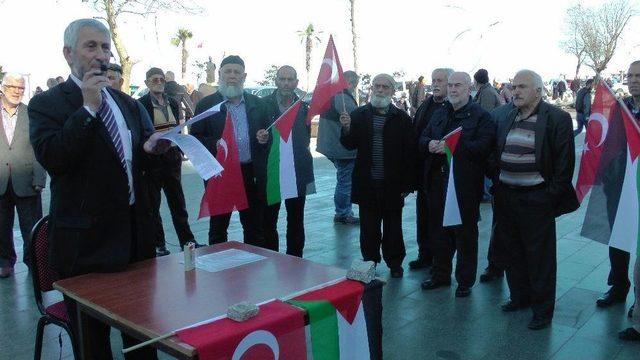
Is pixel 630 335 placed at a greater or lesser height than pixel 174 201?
lesser

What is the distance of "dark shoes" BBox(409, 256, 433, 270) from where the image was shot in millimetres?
5375

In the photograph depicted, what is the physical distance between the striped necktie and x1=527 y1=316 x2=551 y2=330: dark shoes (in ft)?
9.73

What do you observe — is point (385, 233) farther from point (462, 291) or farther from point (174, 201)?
point (174, 201)

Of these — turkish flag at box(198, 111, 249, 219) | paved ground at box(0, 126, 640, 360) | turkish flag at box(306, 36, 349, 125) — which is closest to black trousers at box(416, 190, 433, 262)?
paved ground at box(0, 126, 640, 360)

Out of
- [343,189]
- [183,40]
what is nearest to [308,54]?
[183,40]

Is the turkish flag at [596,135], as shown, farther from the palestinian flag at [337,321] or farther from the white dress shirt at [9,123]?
the white dress shirt at [9,123]

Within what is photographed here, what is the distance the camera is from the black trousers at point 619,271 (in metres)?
4.30

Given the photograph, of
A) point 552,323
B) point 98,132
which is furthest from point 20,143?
point 552,323

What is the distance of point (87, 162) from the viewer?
7.86 ft

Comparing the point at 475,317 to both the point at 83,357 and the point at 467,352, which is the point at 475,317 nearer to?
the point at 467,352

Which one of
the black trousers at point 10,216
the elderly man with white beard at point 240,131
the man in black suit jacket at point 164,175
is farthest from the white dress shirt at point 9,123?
the elderly man with white beard at point 240,131

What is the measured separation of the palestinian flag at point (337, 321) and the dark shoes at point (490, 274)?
288cm

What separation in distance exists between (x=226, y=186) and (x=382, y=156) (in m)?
1.56

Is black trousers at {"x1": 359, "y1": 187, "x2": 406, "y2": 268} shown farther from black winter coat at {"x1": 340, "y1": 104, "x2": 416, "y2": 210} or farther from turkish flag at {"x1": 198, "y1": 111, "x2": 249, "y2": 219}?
turkish flag at {"x1": 198, "y1": 111, "x2": 249, "y2": 219}
